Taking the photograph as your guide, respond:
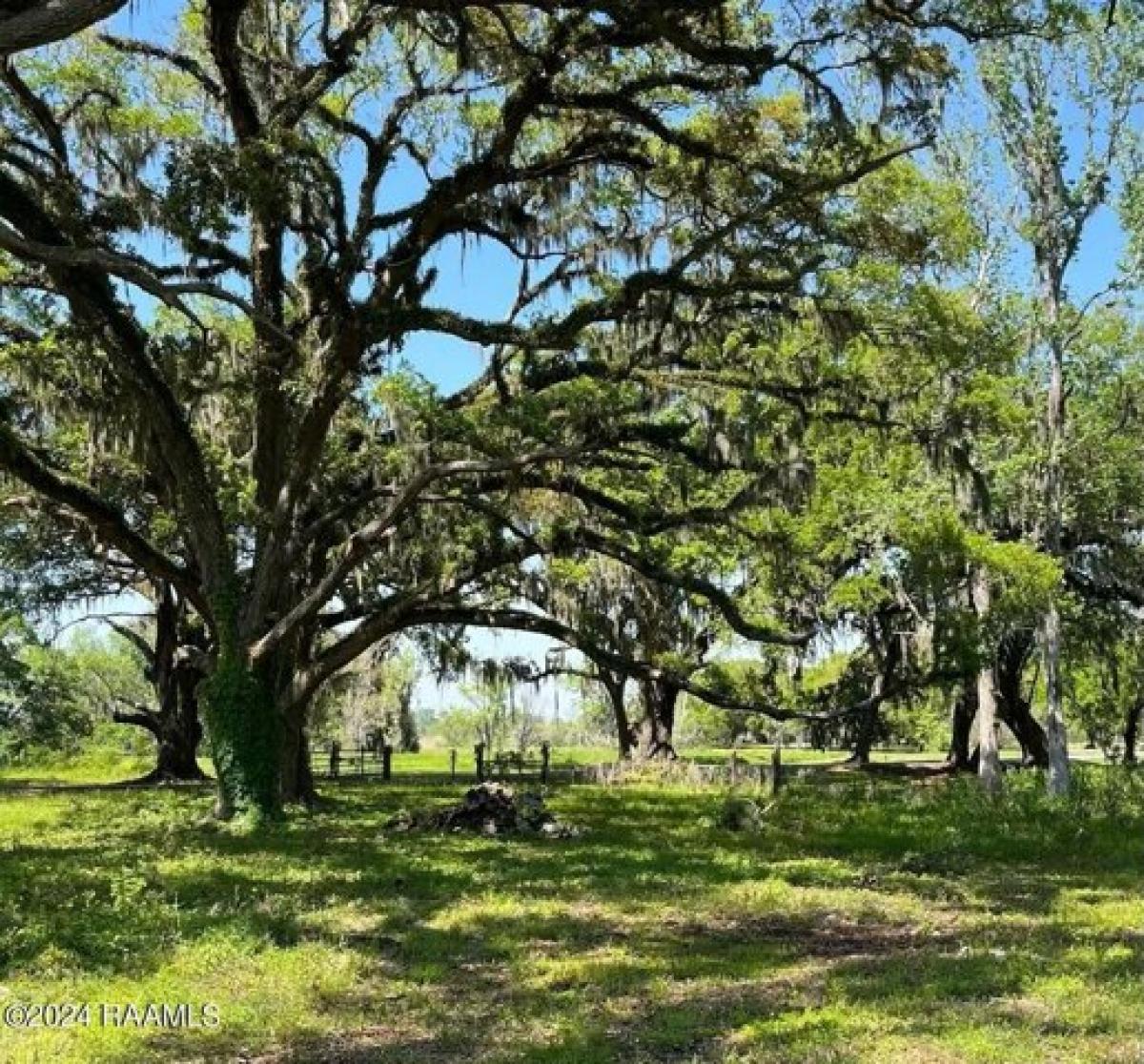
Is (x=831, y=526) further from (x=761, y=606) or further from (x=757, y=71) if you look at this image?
(x=757, y=71)

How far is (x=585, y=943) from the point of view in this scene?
24.8 feet

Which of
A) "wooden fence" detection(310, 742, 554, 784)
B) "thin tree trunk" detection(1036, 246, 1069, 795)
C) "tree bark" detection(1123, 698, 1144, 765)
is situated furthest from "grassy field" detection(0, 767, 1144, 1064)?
"tree bark" detection(1123, 698, 1144, 765)

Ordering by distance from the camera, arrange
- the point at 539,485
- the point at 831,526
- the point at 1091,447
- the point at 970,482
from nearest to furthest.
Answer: the point at 539,485
the point at 970,482
the point at 831,526
the point at 1091,447

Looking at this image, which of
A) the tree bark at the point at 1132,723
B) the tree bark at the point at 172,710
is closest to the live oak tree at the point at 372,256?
the tree bark at the point at 172,710

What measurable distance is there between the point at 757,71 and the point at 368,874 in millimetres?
7932

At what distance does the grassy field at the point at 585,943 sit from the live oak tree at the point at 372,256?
3886mm

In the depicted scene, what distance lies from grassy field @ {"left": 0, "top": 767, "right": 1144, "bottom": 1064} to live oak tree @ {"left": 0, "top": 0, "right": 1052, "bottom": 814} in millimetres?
3886

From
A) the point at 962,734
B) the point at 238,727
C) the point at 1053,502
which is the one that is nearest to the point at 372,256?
the point at 238,727

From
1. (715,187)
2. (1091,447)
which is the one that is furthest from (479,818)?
(1091,447)

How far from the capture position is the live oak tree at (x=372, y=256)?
11781 mm

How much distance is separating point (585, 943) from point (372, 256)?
916cm

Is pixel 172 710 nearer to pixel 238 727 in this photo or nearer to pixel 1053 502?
pixel 238 727

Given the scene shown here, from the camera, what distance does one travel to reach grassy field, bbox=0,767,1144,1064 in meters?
5.28

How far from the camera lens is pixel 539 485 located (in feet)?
49.3
